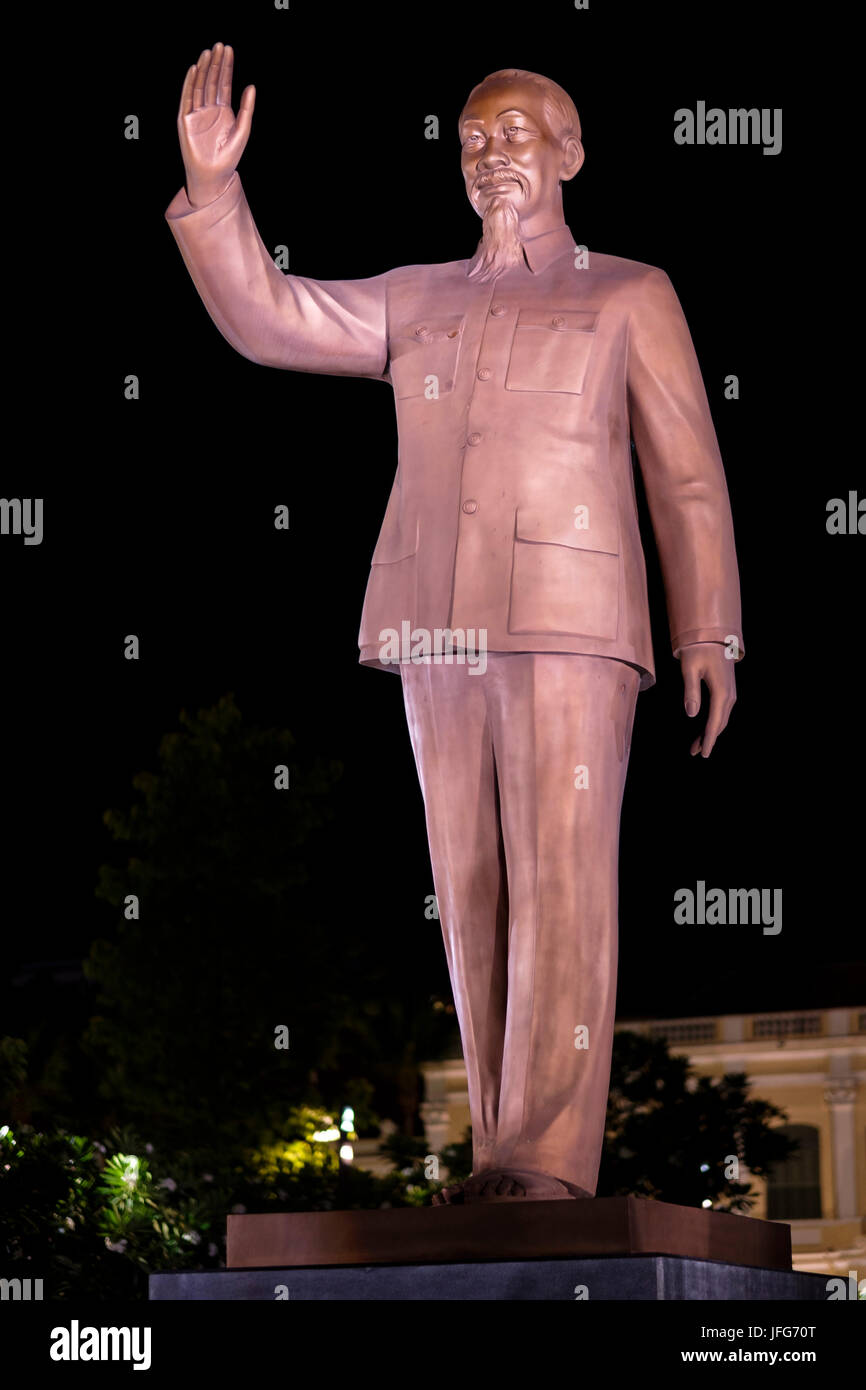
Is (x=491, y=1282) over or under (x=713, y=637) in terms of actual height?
under

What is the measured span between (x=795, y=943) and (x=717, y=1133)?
65.0 ft

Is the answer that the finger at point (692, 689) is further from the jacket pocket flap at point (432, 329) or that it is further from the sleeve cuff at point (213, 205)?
the sleeve cuff at point (213, 205)

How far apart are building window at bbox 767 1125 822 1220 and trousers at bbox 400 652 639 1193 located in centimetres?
3627

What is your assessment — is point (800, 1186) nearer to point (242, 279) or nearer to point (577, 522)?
point (577, 522)

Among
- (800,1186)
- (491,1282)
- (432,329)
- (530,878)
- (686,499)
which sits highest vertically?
(432,329)

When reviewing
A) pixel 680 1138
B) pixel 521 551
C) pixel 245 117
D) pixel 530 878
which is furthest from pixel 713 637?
pixel 680 1138

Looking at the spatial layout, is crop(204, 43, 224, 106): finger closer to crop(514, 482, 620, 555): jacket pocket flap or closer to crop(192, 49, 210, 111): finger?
crop(192, 49, 210, 111): finger

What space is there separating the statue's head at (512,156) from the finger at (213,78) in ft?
2.70

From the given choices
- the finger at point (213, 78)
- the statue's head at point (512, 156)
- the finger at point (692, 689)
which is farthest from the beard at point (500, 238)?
the finger at point (692, 689)

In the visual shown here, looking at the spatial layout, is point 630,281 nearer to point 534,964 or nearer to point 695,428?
point 695,428

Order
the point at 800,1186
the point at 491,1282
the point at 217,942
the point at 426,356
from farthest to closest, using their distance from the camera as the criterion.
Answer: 1. the point at 800,1186
2. the point at 217,942
3. the point at 426,356
4. the point at 491,1282

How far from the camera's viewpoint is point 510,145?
6.01 metres

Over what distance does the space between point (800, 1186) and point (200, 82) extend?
3822 centimetres

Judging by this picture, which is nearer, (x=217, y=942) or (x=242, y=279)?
(x=242, y=279)
